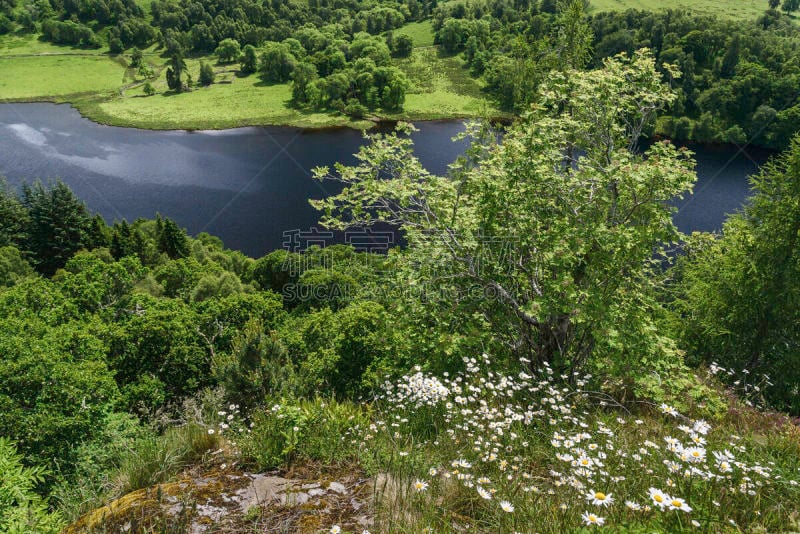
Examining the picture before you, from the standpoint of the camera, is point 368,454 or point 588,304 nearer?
point 368,454

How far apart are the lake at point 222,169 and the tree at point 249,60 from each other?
55.2 m

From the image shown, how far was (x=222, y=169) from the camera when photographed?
86125mm

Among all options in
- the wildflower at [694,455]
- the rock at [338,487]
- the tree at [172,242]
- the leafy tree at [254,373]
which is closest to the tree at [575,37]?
the leafy tree at [254,373]

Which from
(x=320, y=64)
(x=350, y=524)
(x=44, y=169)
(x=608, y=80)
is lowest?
(x=44, y=169)

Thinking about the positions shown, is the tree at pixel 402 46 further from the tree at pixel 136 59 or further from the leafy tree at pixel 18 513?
the leafy tree at pixel 18 513

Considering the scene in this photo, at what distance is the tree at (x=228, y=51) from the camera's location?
530 feet

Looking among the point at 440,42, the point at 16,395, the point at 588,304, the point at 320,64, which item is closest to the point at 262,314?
the point at 16,395

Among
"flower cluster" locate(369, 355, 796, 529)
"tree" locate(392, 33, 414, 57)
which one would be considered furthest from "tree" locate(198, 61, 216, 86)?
"flower cluster" locate(369, 355, 796, 529)

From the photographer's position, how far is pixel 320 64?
5610 inches

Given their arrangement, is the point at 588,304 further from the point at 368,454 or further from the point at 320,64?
the point at 320,64

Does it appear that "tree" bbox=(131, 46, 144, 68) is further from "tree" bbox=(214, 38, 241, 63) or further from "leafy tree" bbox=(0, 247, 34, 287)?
"leafy tree" bbox=(0, 247, 34, 287)

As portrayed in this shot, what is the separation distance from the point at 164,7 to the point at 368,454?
766ft

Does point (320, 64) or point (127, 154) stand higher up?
point (320, 64)

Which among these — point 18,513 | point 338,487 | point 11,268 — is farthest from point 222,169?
point 338,487
